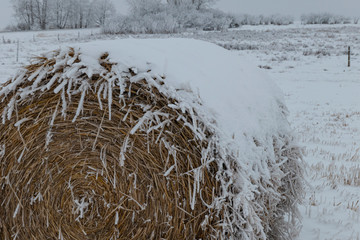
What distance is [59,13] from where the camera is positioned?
6650 cm

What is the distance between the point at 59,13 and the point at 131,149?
228 feet

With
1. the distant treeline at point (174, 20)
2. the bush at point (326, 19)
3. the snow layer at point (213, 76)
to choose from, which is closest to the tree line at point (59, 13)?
the distant treeline at point (174, 20)

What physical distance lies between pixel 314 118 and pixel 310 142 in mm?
2287

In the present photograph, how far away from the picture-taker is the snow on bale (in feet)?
7.26

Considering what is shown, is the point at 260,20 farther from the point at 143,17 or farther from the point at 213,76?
the point at 213,76

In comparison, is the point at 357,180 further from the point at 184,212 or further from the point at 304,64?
the point at 304,64

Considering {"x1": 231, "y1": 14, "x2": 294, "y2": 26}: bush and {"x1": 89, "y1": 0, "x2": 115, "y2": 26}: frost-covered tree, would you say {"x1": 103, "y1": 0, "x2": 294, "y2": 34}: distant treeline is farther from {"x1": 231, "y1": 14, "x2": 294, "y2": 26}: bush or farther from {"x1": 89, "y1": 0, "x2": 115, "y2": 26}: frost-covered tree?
{"x1": 89, "y1": 0, "x2": 115, "y2": 26}: frost-covered tree

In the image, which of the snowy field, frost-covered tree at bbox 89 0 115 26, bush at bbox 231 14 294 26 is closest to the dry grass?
the snowy field

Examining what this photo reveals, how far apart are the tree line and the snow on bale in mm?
57991

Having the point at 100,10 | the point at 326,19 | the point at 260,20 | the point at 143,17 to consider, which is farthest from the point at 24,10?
the point at 326,19

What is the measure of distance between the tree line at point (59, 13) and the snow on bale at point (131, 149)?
57991 mm

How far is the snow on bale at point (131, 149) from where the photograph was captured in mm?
2213

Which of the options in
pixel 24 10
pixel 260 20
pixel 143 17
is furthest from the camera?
pixel 24 10

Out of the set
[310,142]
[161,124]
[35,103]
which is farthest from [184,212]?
[310,142]
